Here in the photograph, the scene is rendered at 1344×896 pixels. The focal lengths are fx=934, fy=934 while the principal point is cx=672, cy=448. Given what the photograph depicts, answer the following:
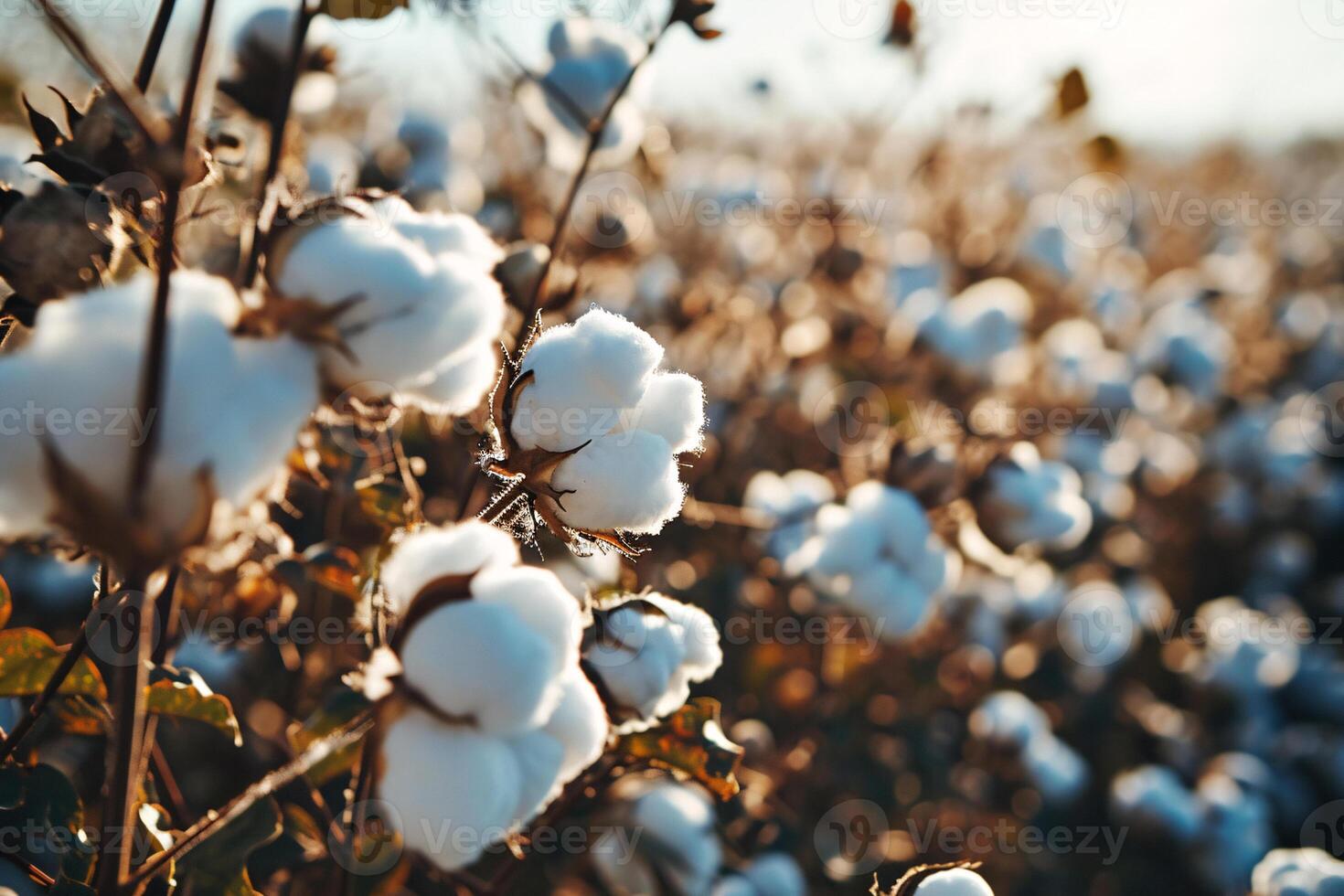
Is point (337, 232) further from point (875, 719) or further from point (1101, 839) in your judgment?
point (1101, 839)

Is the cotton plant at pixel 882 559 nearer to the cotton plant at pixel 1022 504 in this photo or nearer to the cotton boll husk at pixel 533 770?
the cotton plant at pixel 1022 504

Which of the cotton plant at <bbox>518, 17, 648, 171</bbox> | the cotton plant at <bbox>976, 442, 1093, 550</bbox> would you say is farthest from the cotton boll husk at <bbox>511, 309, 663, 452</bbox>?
the cotton plant at <bbox>976, 442, 1093, 550</bbox>

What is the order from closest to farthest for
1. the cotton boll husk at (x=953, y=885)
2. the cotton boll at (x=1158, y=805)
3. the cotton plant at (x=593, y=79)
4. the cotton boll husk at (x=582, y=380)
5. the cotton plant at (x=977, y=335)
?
the cotton boll husk at (x=582, y=380), the cotton boll husk at (x=953, y=885), the cotton plant at (x=593, y=79), the cotton boll at (x=1158, y=805), the cotton plant at (x=977, y=335)

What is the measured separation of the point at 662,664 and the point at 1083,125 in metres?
3.50

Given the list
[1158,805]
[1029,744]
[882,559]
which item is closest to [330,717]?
[882,559]

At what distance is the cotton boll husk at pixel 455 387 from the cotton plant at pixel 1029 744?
2.14 meters

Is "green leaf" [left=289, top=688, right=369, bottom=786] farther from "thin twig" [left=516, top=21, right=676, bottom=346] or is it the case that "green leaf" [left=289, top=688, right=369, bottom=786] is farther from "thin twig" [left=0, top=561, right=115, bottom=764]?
"thin twig" [left=516, top=21, right=676, bottom=346]

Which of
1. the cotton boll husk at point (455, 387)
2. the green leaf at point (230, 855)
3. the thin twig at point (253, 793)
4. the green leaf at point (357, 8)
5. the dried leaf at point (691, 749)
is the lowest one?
the green leaf at point (230, 855)

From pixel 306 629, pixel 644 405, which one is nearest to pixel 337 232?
pixel 644 405

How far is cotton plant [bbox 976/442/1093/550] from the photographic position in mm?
1478

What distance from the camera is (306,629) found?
1.39 m

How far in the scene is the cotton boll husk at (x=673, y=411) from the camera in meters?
0.68

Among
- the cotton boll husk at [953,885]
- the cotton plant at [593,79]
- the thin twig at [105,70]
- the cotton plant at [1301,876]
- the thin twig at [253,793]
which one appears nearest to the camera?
the thin twig at [105,70]

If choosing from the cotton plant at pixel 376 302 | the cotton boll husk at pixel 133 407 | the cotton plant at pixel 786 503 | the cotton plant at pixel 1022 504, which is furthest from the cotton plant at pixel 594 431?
the cotton plant at pixel 786 503
